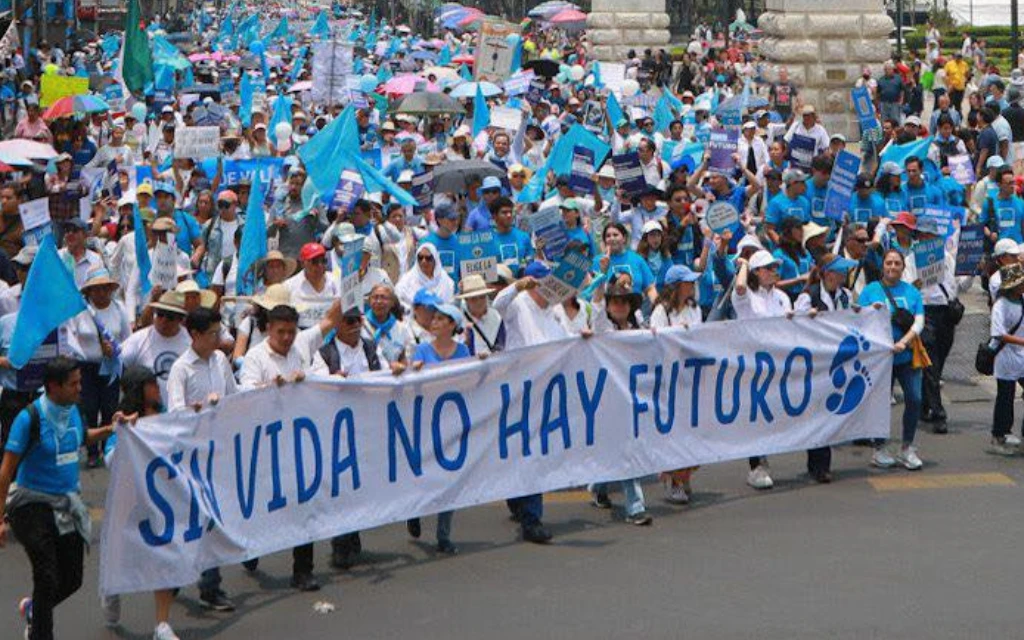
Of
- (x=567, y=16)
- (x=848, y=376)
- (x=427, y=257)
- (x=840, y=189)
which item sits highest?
(x=567, y=16)

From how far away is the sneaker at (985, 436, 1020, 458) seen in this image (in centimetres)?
1412

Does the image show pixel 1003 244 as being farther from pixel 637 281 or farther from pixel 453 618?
pixel 453 618

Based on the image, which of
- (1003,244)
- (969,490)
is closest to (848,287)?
(1003,244)

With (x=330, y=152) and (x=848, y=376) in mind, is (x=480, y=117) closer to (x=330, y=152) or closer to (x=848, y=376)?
(x=330, y=152)

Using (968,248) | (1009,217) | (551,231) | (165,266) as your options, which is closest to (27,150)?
(165,266)

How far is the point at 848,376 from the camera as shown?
13555mm

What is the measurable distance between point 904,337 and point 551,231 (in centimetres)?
314

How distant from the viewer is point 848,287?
50.3 feet

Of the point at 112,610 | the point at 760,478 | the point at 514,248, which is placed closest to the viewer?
the point at 112,610

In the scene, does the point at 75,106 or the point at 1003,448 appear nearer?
the point at 1003,448

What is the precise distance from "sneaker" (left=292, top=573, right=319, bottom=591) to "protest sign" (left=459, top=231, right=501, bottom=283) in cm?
472

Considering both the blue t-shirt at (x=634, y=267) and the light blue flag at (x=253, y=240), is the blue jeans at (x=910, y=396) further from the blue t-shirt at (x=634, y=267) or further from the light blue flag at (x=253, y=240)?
the light blue flag at (x=253, y=240)

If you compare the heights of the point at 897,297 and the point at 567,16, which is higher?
the point at 567,16

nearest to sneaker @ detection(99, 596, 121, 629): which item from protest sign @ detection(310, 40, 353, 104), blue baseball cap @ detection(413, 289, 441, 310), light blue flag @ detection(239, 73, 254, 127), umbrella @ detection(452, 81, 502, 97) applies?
blue baseball cap @ detection(413, 289, 441, 310)
